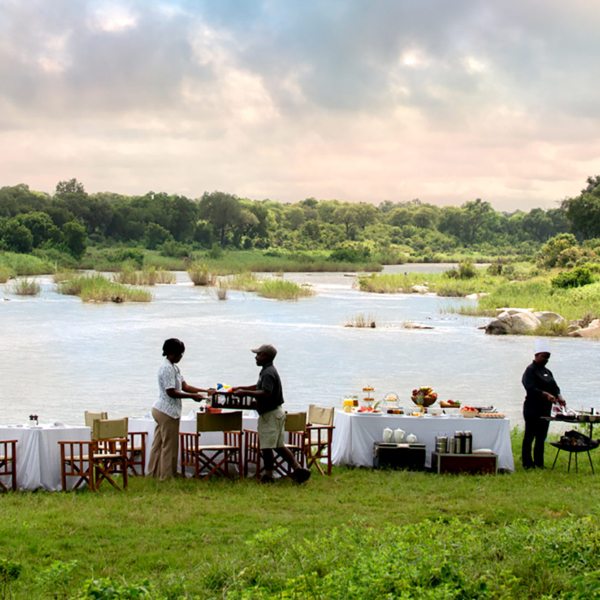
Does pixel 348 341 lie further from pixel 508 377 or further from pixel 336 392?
pixel 336 392

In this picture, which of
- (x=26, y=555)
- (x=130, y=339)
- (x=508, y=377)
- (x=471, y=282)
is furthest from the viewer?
(x=471, y=282)

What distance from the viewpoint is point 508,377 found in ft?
79.4

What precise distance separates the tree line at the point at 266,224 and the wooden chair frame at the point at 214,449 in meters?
63.4

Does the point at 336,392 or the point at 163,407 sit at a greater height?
the point at 163,407

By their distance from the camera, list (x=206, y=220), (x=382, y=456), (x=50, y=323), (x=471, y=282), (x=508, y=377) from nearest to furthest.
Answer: (x=382, y=456), (x=508, y=377), (x=50, y=323), (x=471, y=282), (x=206, y=220)

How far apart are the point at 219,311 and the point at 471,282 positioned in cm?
1776

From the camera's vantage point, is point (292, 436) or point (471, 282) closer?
point (292, 436)

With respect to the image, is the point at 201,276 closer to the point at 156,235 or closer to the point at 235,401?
the point at 156,235

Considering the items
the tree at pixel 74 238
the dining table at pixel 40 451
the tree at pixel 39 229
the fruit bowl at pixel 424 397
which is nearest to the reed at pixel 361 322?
the fruit bowl at pixel 424 397

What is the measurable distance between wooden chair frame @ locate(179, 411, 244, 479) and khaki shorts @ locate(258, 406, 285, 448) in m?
0.26

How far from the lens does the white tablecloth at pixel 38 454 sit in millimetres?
9781

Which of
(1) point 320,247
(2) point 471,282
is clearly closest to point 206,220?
(1) point 320,247

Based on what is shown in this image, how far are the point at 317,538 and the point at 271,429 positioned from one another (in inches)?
122

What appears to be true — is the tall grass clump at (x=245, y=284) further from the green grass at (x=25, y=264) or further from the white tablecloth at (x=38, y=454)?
the white tablecloth at (x=38, y=454)
